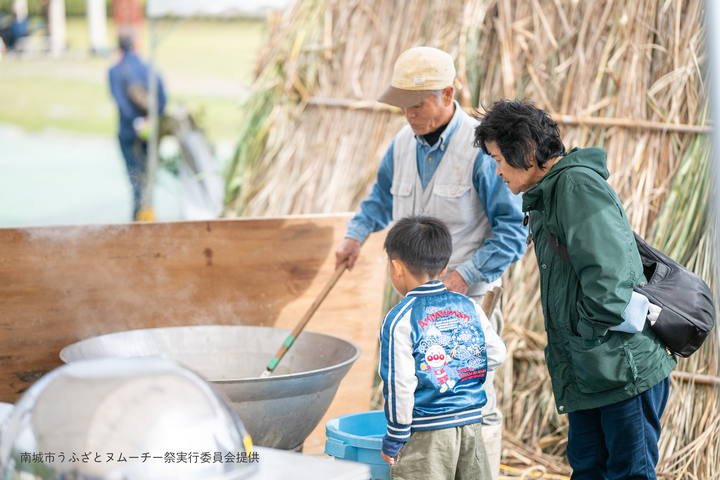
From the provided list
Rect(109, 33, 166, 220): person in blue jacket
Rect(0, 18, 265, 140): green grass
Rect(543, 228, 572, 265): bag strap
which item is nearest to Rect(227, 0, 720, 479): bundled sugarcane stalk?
Rect(543, 228, 572, 265): bag strap

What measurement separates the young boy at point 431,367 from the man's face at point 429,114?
600 millimetres

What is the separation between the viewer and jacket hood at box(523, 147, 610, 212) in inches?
78.3

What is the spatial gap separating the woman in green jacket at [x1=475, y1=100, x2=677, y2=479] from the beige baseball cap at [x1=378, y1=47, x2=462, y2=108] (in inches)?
15.2

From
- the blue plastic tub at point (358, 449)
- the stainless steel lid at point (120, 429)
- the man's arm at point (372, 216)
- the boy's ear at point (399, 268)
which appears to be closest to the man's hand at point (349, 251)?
the man's arm at point (372, 216)

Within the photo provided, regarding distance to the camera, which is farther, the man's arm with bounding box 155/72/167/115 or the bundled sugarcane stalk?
the man's arm with bounding box 155/72/167/115

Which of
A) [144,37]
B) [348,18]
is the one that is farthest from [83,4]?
[348,18]

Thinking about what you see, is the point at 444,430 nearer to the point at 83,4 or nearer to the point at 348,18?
the point at 348,18

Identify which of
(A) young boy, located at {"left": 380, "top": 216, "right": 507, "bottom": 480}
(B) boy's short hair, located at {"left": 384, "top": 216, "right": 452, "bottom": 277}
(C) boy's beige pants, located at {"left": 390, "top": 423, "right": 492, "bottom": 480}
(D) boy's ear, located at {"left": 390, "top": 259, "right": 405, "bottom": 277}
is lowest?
(C) boy's beige pants, located at {"left": 390, "top": 423, "right": 492, "bottom": 480}

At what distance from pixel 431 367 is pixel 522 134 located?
28.3 inches

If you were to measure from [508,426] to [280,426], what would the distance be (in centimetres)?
172

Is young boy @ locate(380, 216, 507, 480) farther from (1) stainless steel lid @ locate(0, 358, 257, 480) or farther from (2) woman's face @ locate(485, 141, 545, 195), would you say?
(1) stainless steel lid @ locate(0, 358, 257, 480)

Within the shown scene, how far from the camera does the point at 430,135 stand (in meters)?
2.67

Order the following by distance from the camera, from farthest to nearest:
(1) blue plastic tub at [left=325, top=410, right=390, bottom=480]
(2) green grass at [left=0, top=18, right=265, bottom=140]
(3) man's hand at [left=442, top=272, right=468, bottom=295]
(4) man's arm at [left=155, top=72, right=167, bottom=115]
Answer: (2) green grass at [left=0, top=18, right=265, bottom=140]
(4) man's arm at [left=155, top=72, right=167, bottom=115]
(3) man's hand at [left=442, top=272, right=468, bottom=295]
(1) blue plastic tub at [left=325, top=410, right=390, bottom=480]

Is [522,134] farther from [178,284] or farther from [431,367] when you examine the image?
[178,284]
